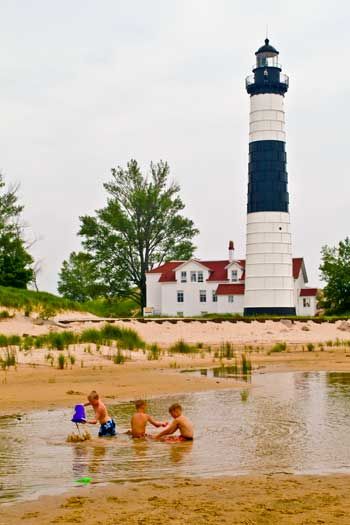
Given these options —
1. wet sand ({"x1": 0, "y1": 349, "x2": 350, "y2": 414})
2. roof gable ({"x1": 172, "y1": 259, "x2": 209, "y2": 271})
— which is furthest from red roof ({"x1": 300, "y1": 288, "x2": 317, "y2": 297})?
wet sand ({"x1": 0, "y1": 349, "x2": 350, "y2": 414})

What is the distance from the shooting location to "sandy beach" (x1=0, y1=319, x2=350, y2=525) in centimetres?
663

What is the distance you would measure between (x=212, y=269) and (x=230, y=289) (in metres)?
4.35

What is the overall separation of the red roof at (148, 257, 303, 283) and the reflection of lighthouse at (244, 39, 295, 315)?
1189 centimetres

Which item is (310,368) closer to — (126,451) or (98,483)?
(126,451)

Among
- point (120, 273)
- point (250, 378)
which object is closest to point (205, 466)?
point (250, 378)

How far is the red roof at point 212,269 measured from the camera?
220ft

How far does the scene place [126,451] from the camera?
10.6 metres

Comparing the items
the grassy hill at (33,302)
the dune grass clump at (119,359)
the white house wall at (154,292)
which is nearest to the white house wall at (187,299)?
the white house wall at (154,292)

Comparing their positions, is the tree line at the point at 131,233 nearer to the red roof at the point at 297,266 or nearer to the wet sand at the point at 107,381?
the red roof at the point at 297,266

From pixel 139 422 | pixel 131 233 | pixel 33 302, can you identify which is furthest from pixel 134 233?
pixel 139 422

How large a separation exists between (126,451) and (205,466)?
166 cm

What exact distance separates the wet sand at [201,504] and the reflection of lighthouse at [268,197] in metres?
45.7

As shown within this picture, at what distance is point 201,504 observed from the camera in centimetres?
705

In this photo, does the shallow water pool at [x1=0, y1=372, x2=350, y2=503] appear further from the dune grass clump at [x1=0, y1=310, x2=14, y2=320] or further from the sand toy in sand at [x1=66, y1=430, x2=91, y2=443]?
the dune grass clump at [x1=0, y1=310, x2=14, y2=320]
